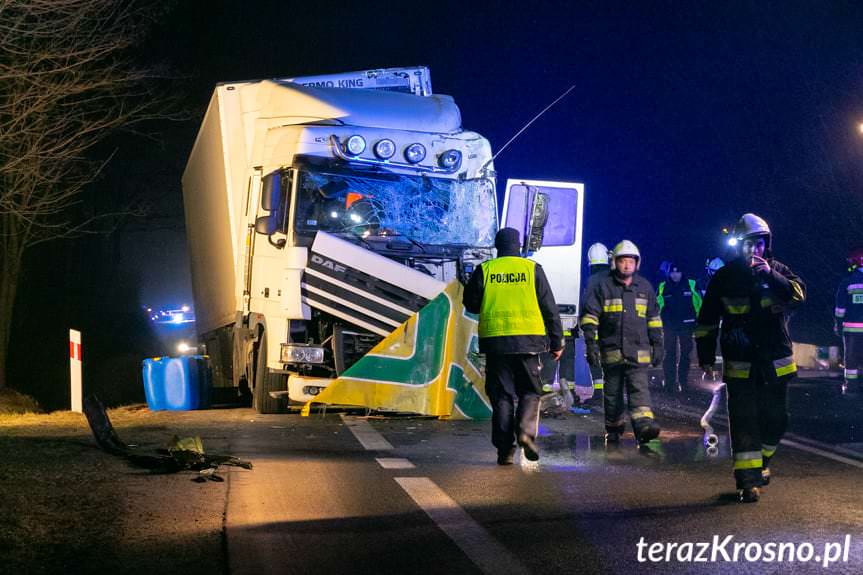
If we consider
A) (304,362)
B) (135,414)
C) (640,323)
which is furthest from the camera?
(135,414)

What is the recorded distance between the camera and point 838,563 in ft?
16.7

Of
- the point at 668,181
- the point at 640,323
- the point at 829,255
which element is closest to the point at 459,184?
the point at 640,323

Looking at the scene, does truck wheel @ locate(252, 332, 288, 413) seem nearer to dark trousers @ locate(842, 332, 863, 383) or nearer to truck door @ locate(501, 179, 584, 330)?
truck door @ locate(501, 179, 584, 330)

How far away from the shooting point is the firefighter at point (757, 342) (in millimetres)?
6992

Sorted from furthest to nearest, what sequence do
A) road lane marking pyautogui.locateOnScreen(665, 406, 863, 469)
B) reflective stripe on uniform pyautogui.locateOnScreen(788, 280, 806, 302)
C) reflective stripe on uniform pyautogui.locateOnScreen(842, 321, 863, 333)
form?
reflective stripe on uniform pyautogui.locateOnScreen(842, 321, 863, 333) < road lane marking pyautogui.locateOnScreen(665, 406, 863, 469) < reflective stripe on uniform pyautogui.locateOnScreen(788, 280, 806, 302)

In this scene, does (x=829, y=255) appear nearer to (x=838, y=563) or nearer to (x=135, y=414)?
(x=135, y=414)

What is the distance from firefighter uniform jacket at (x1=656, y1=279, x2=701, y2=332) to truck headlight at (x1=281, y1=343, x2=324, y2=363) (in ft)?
19.8

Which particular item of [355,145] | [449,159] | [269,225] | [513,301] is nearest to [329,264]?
[269,225]

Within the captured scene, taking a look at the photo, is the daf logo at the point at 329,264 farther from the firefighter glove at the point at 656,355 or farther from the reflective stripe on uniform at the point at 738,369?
the reflective stripe on uniform at the point at 738,369

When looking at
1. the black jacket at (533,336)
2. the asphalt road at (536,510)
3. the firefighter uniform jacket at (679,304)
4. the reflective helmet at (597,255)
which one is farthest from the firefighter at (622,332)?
the firefighter uniform jacket at (679,304)

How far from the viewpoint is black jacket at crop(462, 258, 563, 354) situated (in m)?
8.83

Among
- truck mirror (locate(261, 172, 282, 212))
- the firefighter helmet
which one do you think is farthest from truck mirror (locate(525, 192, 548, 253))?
the firefighter helmet

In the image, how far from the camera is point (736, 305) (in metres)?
7.17

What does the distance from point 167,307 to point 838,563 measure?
42.5 metres
